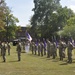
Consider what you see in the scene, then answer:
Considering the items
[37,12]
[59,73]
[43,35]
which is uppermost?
[37,12]

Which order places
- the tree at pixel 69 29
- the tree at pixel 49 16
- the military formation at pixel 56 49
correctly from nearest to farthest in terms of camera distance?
the military formation at pixel 56 49 < the tree at pixel 69 29 < the tree at pixel 49 16

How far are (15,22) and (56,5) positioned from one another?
2618 cm

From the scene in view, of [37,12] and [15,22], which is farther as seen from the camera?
[15,22]

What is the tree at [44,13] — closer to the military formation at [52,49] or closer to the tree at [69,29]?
the tree at [69,29]

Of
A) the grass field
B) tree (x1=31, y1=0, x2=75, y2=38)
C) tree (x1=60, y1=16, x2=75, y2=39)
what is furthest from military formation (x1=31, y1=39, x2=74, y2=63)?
tree (x1=31, y1=0, x2=75, y2=38)

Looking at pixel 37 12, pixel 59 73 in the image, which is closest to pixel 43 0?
pixel 37 12

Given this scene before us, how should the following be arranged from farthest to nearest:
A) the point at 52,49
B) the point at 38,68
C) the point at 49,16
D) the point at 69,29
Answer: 1. the point at 49,16
2. the point at 69,29
3. the point at 52,49
4. the point at 38,68

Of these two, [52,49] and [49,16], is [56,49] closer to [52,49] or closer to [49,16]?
[52,49]

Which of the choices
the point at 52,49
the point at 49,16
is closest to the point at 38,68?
the point at 52,49

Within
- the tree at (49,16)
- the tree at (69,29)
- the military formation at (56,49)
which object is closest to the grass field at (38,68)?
the military formation at (56,49)

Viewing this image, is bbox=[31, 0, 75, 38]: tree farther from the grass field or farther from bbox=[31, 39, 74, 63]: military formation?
the grass field

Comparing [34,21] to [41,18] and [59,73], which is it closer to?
[41,18]

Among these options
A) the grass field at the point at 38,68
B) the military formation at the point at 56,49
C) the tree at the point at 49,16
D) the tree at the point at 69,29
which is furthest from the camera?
the tree at the point at 49,16

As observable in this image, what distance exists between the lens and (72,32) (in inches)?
3413
